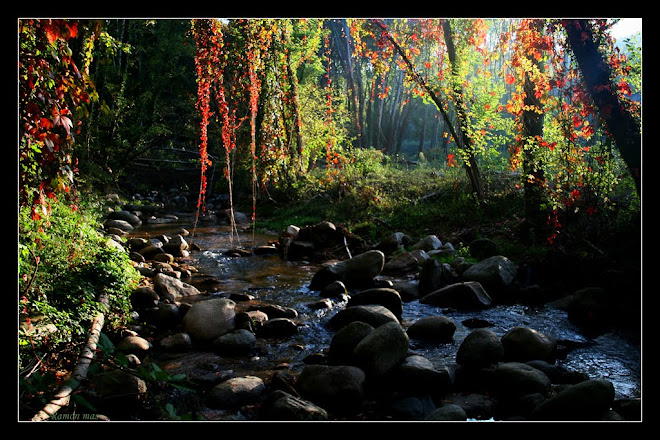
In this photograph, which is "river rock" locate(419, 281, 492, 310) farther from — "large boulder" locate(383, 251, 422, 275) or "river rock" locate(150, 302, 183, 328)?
"river rock" locate(150, 302, 183, 328)

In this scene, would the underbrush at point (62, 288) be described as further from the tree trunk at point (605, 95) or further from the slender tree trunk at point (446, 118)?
the slender tree trunk at point (446, 118)

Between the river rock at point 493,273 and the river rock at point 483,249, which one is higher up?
the river rock at point 483,249

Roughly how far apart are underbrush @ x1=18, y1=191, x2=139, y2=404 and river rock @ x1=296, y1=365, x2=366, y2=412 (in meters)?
1.60

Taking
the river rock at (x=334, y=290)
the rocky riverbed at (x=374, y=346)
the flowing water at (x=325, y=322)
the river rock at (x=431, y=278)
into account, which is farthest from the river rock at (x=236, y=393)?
the river rock at (x=431, y=278)

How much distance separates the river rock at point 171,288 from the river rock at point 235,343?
1603 millimetres

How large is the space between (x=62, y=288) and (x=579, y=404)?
3.88 metres

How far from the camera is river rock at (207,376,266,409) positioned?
3232mm

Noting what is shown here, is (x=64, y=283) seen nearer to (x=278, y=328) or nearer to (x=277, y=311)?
(x=278, y=328)

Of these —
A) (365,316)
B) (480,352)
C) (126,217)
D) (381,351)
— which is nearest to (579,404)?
(480,352)

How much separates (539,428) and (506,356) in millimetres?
2162

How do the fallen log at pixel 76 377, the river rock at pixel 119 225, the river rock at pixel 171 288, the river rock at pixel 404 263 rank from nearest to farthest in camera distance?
the fallen log at pixel 76 377
the river rock at pixel 171 288
the river rock at pixel 404 263
the river rock at pixel 119 225

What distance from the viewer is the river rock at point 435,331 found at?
4.48 metres

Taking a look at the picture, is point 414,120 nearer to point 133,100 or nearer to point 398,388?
point 133,100
